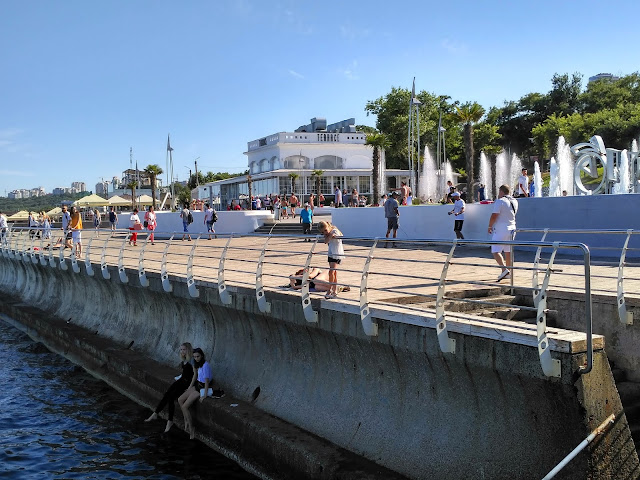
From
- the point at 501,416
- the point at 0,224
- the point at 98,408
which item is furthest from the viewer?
the point at 0,224

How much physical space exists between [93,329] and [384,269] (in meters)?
8.56

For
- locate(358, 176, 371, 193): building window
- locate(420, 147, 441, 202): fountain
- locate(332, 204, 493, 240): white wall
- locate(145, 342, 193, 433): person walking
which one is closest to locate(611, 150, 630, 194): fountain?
locate(332, 204, 493, 240): white wall

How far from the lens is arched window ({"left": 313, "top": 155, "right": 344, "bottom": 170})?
6938 cm

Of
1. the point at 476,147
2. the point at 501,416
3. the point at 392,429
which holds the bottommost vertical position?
the point at 392,429

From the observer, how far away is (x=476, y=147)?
76.0 m

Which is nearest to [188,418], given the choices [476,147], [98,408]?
[98,408]

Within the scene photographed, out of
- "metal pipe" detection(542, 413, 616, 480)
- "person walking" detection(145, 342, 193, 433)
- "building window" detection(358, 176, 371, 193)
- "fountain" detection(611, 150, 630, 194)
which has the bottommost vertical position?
"person walking" detection(145, 342, 193, 433)

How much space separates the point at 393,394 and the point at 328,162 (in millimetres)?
63110

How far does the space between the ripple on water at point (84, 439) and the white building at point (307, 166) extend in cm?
4765

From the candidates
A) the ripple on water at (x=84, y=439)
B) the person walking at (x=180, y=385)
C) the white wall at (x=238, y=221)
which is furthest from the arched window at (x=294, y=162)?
the person walking at (x=180, y=385)

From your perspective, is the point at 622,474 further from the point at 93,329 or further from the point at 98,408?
the point at 93,329

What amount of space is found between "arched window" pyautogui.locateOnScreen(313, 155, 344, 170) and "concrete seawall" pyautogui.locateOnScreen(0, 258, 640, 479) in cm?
5686

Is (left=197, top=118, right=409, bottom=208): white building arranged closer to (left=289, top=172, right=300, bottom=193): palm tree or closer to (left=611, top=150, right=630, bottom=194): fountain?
(left=289, top=172, right=300, bottom=193): palm tree

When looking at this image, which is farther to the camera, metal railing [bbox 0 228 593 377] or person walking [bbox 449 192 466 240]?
person walking [bbox 449 192 466 240]
